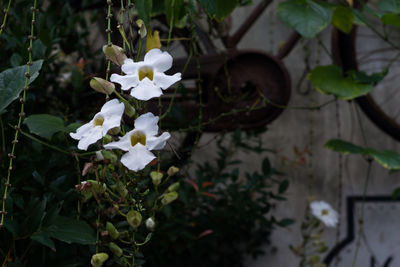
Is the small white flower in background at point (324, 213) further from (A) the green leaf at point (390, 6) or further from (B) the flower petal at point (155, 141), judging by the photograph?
(B) the flower petal at point (155, 141)

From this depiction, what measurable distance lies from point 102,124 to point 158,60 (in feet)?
0.41

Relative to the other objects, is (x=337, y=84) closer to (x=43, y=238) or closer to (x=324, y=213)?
(x=324, y=213)

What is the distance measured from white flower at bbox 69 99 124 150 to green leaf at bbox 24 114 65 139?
184 millimetres

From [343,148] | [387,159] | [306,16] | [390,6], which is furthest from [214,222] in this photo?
[390,6]

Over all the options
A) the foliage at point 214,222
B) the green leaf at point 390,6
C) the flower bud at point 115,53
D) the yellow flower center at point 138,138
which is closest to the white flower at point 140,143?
the yellow flower center at point 138,138

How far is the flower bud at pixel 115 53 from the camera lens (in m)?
0.57

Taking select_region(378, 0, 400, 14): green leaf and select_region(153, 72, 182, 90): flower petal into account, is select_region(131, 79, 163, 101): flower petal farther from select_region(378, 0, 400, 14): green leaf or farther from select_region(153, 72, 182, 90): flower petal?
select_region(378, 0, 400, 14): green leaf

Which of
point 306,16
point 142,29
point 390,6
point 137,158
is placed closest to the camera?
point 137,158

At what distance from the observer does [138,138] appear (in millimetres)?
539

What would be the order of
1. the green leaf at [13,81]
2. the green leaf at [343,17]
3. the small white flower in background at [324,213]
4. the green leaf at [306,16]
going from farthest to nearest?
the small white flower in background at [324,213], the green leaf at [343,17], the green leaf at [306,16], the green leaf at [13,81]

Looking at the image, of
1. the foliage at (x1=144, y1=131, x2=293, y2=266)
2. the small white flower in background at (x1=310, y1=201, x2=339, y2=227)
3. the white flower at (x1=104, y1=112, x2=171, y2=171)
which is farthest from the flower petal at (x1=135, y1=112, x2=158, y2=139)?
the small white flower in background at (x1=310, y1=201, x2=339, y2=227)

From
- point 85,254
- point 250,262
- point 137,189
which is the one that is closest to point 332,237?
point 250,262

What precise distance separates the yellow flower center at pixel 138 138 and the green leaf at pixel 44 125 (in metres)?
0.23

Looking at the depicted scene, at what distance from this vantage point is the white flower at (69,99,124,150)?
0.52m
